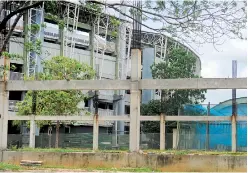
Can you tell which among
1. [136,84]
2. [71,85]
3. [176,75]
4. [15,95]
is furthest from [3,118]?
[15,95]

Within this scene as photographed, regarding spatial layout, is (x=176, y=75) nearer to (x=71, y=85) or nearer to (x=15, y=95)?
(x=15, y=95)

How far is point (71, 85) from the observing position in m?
15.3

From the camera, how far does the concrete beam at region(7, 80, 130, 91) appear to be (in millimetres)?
14891

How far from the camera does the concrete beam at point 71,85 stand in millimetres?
14891

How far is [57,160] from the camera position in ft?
48.7

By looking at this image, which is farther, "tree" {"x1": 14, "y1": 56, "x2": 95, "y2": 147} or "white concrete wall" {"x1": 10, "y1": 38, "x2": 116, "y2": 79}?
"white concrete wall" {"x1": 10, "y1": 38, "x2": 116, "y2": 79}

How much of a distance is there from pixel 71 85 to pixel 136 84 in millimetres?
2168

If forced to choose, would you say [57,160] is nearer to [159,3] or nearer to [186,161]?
[186,161]

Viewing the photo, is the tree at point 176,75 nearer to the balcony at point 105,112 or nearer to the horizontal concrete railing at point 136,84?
the balcony at point 105,112

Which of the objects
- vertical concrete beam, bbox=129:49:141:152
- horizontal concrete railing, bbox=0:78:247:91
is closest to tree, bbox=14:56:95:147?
horizontal concrete railing, bbox=0:78:247:91

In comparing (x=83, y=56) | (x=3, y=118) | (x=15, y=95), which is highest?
(x=83, y=56)

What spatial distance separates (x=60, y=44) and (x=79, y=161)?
22897mm

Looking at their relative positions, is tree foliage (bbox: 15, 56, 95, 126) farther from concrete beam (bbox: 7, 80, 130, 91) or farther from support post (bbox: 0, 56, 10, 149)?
concrete beam (bbox: 7, 80, 130, 91)

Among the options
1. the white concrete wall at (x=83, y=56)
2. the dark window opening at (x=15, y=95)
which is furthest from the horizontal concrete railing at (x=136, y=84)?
the dark window opening at (x=15, y=95)
